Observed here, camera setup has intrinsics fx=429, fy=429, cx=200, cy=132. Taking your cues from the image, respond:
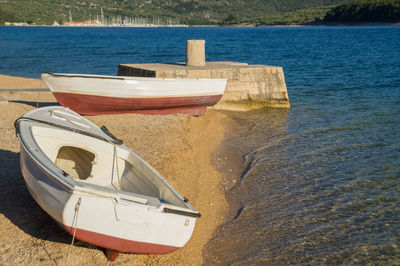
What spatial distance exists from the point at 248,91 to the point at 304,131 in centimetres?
319

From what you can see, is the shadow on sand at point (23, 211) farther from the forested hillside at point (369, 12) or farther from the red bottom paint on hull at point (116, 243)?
the forested hillside at point (369, 12)

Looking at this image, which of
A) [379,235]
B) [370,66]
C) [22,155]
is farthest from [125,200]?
[370,66]

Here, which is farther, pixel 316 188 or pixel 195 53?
pixel 195 53

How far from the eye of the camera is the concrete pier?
13.4 metres

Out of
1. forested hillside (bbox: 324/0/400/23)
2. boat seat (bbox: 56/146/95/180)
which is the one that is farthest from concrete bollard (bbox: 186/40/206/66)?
forested hillside (bbox: 324/0/400/23)

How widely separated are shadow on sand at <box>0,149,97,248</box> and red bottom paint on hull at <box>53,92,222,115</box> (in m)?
3.75

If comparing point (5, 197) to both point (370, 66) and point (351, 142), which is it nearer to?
point (351, 142)

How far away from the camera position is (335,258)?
17.7 ft

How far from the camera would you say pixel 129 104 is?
11102 mm

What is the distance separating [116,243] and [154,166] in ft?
10.1

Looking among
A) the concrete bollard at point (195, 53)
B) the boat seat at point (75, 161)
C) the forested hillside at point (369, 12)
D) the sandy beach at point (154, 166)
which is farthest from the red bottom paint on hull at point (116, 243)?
the forested hillside at point (369, 12)

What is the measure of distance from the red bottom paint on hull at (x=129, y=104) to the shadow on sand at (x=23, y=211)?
3.75 meters

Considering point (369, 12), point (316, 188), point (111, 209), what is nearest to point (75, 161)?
point (111, 209)

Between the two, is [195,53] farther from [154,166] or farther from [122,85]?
[154,166]
